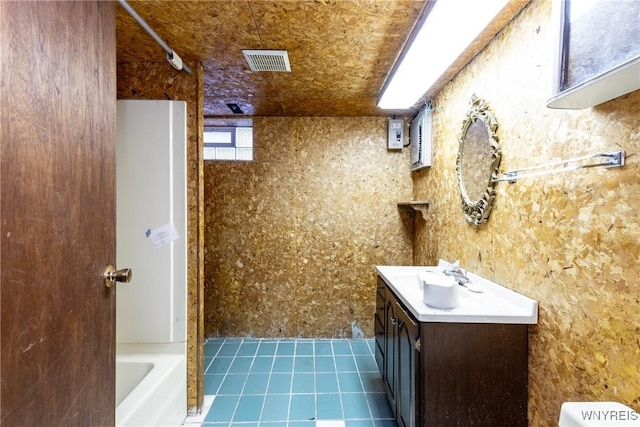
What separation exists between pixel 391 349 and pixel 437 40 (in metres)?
1.74

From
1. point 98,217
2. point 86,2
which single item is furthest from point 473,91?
point 98,217

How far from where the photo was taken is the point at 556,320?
1.19 metres

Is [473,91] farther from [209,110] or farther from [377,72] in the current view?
[209,110]

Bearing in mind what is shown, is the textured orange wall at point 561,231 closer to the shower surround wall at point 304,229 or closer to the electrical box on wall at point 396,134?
the electrical box on wall at point 396,134

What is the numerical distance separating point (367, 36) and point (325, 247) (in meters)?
1.94

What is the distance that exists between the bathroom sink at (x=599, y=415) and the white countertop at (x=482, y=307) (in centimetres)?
41

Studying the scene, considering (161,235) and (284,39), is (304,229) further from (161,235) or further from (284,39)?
(284,39)

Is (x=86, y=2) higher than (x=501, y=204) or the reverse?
higher

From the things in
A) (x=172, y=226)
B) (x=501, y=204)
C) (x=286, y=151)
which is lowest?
(x=172, y=226)

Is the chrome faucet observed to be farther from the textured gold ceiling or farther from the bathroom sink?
the textured gold ceiling

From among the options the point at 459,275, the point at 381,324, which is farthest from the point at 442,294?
the point at 381,324

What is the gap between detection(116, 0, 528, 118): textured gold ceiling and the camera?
142 cm

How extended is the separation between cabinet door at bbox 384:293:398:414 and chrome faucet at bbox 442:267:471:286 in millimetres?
398

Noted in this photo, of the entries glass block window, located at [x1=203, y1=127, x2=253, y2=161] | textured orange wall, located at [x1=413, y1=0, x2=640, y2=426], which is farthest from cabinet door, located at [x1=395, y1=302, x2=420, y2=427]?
glass block window, located at [x1=203, y1=127, x2=253, y2=161]
